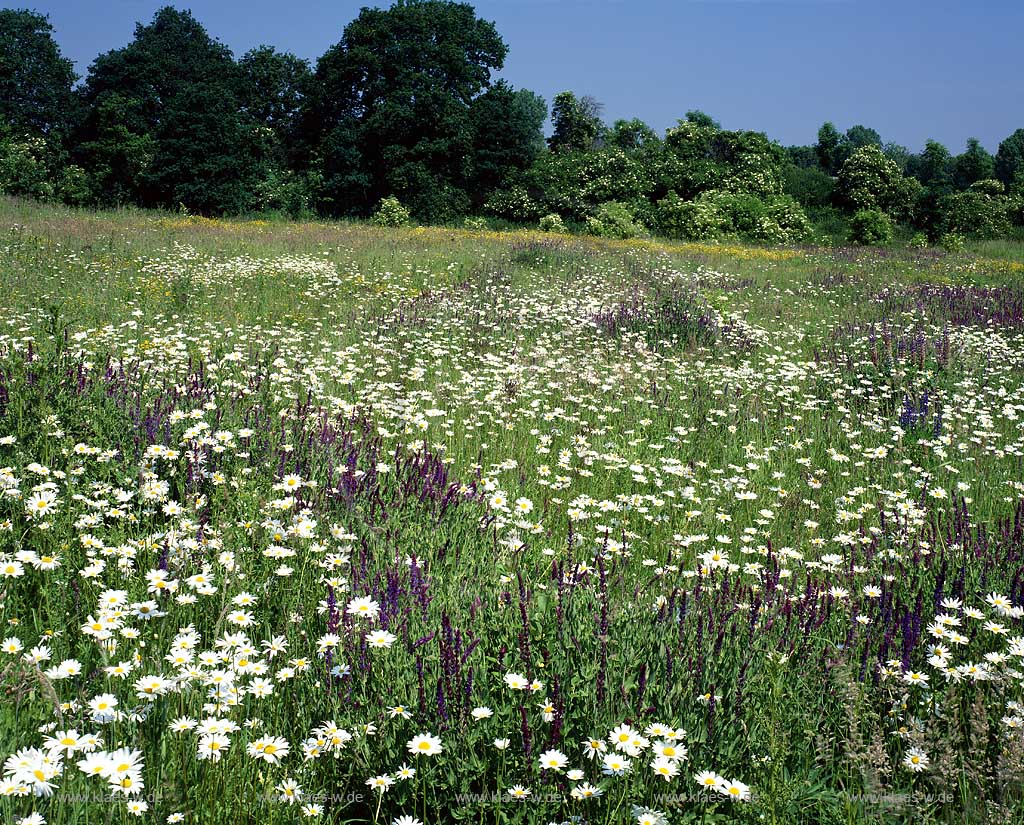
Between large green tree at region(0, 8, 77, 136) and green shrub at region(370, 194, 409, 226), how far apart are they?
25881mm

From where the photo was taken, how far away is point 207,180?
3434 cm

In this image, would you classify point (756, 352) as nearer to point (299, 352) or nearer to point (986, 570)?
point (299, 352)

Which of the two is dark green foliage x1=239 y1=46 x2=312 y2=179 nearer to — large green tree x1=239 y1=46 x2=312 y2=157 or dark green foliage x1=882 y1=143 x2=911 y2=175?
large green tree x1=239 y1=46 x2=312 y2=157

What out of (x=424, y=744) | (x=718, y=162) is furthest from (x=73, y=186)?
(x=424, y=744)

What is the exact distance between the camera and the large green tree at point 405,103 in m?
38.9

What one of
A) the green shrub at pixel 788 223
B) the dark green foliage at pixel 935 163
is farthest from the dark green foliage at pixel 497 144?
the dark green foliage at pixel 935 163

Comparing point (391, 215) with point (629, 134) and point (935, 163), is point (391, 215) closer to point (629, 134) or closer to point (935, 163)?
point (629, 134)

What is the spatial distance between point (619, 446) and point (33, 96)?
2231 inches

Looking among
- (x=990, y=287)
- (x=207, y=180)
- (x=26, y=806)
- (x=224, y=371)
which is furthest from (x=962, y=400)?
(x=207, y=180)

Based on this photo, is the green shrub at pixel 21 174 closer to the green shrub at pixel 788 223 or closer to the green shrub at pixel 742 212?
the green shrub at pixel 742 212

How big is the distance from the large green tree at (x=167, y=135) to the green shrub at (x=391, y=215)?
7.64 m

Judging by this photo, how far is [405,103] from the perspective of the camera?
3988cm

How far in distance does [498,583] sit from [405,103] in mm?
41468

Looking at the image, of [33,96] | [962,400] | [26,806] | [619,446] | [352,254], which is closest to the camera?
[26,806]
